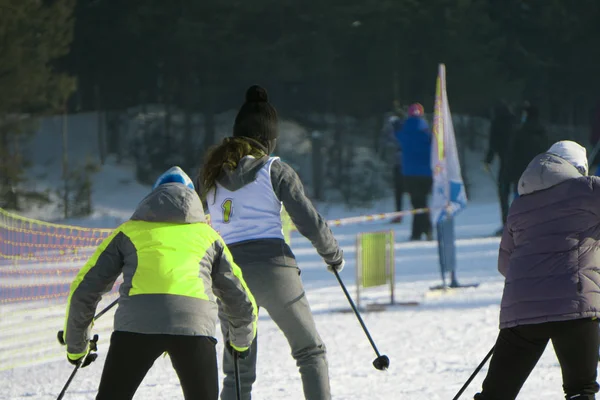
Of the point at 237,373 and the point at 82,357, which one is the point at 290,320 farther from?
the point at 82,357

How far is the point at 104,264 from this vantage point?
13.0ft

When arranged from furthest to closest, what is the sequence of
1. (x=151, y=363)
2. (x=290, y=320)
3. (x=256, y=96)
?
(x=256, y=96) < (x=290, y=320) < (x=151, y=363)

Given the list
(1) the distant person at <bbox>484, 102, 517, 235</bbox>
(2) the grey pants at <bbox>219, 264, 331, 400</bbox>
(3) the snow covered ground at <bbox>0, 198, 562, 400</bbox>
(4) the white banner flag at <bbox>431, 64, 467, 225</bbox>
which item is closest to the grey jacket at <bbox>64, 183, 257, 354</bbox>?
(2) the grey pants at <bbox>219, 264, 331, 400</bbox>

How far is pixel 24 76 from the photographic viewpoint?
21469 millimetres

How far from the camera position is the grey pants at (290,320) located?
482cm

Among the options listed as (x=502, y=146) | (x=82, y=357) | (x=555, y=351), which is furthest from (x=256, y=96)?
(x=502, y=146)

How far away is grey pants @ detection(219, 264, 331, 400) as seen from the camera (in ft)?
15.8

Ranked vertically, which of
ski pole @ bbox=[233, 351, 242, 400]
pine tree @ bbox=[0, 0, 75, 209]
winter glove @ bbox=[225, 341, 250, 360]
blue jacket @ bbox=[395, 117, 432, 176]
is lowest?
ski pole @ bbox=[233, 351, 242, 400]

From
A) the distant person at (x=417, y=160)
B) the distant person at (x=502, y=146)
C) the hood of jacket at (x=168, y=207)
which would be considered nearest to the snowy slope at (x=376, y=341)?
the distant person at (x=417, y=160)

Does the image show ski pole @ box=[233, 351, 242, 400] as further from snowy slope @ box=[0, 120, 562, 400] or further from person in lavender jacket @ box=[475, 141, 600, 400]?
snowy slope @ box=[0, 120, 562, 400]

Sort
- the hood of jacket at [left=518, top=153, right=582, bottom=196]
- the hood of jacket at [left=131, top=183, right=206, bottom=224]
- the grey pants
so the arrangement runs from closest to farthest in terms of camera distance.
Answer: the hood of jacket at [left=131, top=183, right=206, bottom=224]
the hood of jacket at [left=518, top=153, right=582, bottom=196]
the grey pants

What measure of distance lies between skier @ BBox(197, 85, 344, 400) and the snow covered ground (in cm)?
136

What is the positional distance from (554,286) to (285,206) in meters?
1.18

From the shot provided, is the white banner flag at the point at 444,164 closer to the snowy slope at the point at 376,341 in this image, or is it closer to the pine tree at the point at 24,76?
the snowy slope at the point at 376,341
